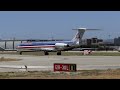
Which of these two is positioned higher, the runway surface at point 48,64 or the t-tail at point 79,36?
the t-tail at point 79,36

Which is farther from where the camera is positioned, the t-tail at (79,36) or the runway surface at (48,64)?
the t-tail at (79,36)

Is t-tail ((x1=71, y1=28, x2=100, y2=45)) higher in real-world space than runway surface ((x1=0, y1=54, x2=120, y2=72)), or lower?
higher

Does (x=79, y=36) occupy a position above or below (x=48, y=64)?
above

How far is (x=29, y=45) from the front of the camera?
98.2 meters

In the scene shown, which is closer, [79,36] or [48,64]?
[48,64]

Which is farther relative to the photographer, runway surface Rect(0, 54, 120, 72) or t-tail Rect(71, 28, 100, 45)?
t-tail Rect(71, 28, 100, 45)
